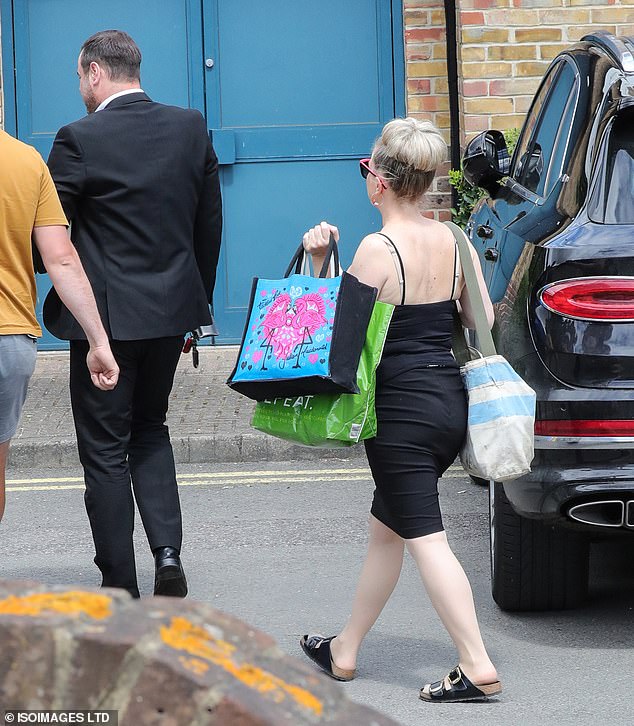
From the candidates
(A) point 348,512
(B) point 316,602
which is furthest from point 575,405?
(A) point 348,512

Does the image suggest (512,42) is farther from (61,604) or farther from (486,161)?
(61,604)

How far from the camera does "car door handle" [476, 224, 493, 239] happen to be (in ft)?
16.4

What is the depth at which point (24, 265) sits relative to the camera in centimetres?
404

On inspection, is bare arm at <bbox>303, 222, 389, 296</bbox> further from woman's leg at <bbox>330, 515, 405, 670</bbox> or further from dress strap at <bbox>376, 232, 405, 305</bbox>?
woman's leg at <bbox>330, 515, 405, 670</bbox>

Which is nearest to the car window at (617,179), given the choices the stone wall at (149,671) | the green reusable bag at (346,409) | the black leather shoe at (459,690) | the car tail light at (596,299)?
the car tail light at (596,299)

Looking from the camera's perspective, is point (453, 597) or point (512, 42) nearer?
point (453, 597)

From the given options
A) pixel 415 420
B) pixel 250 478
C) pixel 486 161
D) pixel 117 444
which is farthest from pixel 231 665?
pixel 250 478

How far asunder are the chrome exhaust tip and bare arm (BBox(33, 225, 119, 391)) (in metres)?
1.52

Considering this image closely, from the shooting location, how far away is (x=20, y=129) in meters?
9.47

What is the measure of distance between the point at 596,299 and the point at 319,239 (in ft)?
2.63

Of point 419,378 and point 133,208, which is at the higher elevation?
point 133,208

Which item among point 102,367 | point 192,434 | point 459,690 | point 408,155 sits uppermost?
point 408,155

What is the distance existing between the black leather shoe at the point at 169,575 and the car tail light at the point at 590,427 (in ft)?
4.95

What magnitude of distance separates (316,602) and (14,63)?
598 cm
